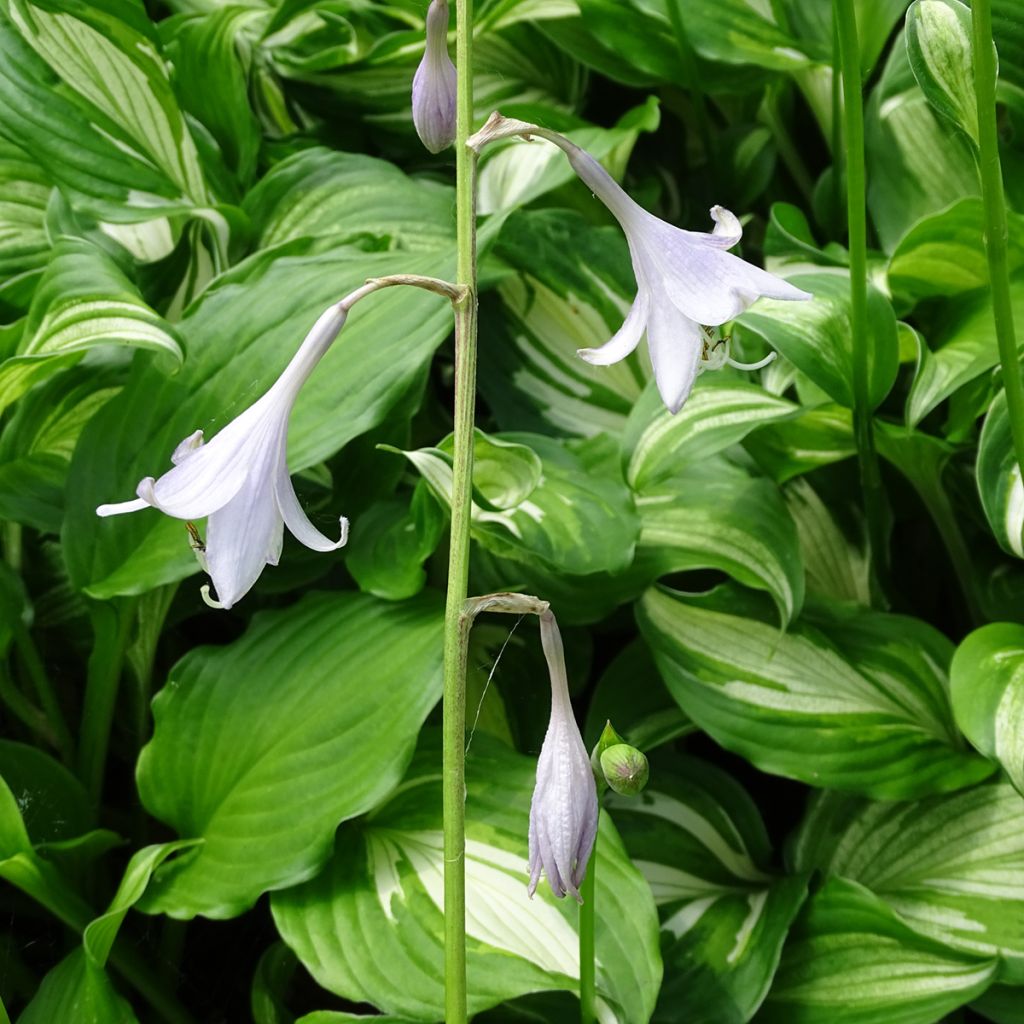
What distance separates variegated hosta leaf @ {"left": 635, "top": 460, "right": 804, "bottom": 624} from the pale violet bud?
0.39 m

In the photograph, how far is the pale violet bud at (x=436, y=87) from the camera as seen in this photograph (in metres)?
0.63

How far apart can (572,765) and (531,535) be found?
372 mm

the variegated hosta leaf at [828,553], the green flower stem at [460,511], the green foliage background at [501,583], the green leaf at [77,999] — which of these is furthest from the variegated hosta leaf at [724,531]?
the green leaf at [77,999]

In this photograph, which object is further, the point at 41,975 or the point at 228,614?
the point at 228,614

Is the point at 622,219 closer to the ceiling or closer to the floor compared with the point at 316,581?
closer to the ceiling

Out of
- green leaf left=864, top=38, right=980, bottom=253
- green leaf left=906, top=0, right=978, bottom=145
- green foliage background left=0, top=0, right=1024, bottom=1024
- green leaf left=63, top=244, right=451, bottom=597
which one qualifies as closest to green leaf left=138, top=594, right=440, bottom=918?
green foliage background left=0, top=0, right=1024, bottom=1024

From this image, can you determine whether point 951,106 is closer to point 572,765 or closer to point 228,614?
point 572,765

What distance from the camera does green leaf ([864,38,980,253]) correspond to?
128 cm

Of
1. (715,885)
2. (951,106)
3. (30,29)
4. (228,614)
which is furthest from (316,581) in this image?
(951,106)

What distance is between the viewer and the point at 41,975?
110 cm

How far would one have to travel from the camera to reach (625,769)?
23.1 inches

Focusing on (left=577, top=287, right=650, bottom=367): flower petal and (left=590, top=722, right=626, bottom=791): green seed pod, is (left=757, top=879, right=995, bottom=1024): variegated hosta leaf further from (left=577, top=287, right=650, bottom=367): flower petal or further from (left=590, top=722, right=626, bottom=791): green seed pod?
(left=577, top=287, right=650, bottom=367): flower petal

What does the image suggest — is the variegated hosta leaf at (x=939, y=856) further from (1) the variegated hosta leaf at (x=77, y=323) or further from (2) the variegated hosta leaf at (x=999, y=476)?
(1) the variegated hosta leaf at (x=77, y=323)

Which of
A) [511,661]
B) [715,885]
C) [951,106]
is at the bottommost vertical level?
[715,885]
